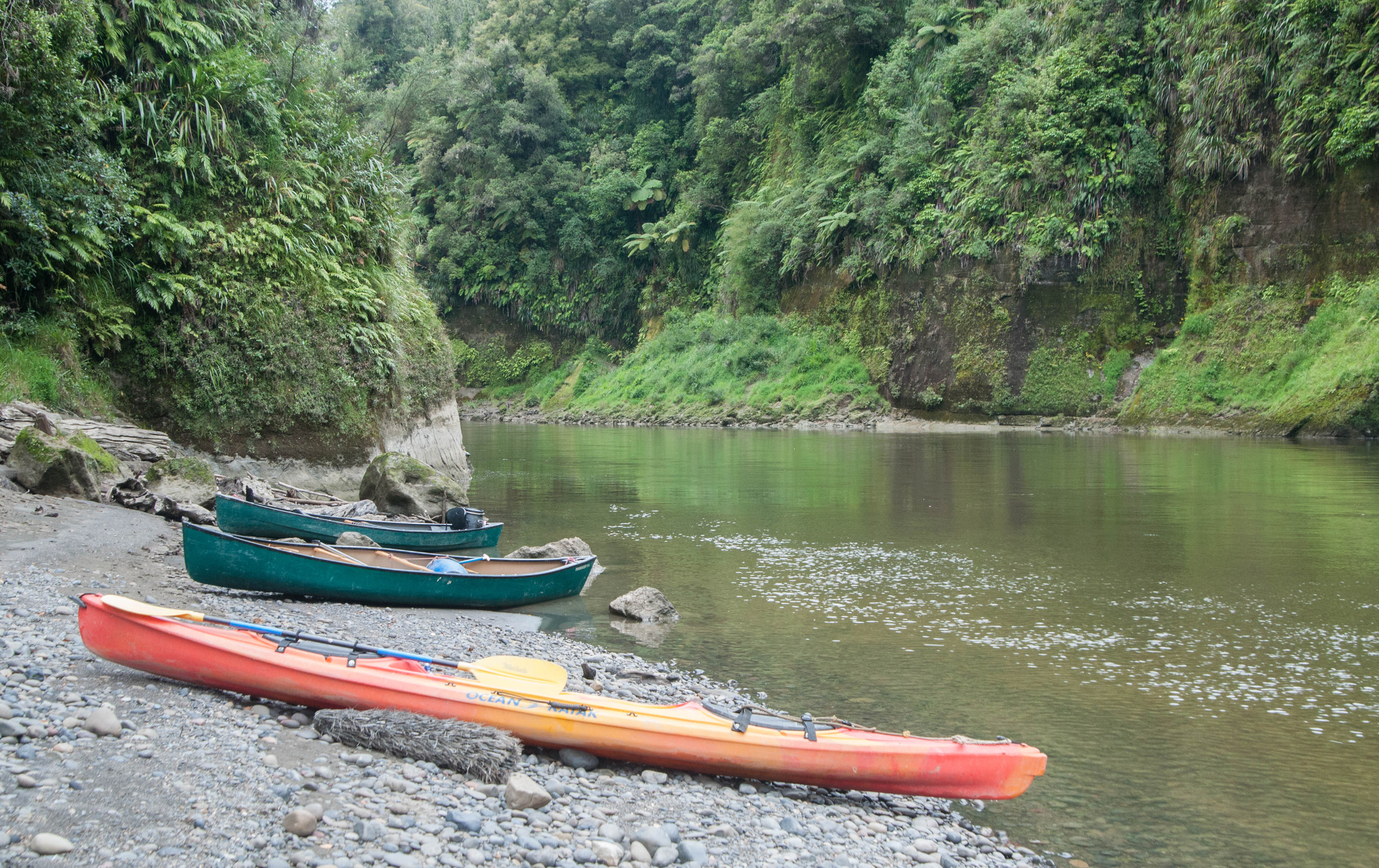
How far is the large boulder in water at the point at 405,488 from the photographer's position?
13.6m

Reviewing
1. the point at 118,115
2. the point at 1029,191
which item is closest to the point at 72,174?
the point at 118,115

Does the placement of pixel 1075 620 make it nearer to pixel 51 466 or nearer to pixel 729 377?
pixel 51 466

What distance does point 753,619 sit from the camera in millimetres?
8664

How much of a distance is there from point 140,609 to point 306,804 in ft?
6.24

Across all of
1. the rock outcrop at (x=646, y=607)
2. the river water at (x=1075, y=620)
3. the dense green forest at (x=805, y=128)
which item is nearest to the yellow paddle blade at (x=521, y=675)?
the river water at (x=1075, y=620)

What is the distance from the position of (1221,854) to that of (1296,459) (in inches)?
746

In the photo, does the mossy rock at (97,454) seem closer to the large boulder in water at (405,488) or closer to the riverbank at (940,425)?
the large boulder in water at (405,488)

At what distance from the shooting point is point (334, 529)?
1114 cm

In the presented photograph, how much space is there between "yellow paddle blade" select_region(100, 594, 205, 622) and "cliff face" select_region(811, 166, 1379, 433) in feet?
89.7

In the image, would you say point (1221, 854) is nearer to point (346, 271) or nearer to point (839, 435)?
point (346, 271)

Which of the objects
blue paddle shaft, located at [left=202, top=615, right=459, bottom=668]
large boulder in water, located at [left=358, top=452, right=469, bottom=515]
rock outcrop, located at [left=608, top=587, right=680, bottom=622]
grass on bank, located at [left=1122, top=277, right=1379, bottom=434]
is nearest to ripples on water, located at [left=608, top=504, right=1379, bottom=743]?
rock outcrop, located at [left=608, top=587, right=680, bottom=622]

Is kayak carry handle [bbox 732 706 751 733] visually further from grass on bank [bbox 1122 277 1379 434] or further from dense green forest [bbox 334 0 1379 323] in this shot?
dense green forest [bbox 334 0 1379 323]

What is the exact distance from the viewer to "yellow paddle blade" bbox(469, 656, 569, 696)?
5117 mm

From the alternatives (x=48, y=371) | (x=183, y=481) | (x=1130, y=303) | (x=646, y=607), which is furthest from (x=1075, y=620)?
(x=1130, y=303)
